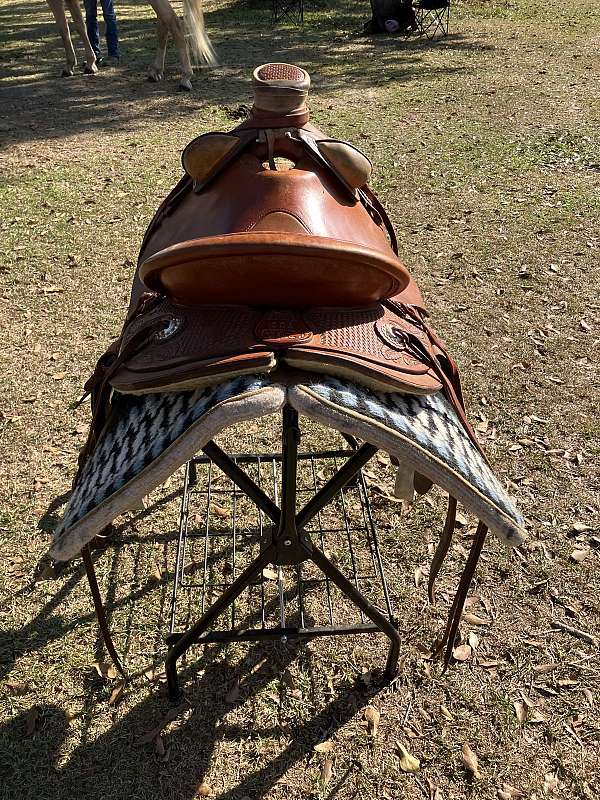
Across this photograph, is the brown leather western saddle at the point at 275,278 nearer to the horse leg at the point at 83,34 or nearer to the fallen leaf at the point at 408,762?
the fallen leaf at the point at 408,762

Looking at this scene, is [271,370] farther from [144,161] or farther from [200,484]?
[144,161]

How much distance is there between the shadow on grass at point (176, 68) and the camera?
6676 millimetres

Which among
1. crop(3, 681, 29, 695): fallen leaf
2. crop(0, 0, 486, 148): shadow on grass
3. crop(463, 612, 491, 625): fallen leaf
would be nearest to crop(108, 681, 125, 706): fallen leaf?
crop(3, 681, 29, 695): fallen leaf

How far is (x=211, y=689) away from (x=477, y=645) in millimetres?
838

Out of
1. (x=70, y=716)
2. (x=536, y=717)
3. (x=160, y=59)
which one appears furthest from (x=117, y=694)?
(x=160, y=59)

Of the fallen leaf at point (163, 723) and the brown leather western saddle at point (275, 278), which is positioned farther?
the fallen leaf at point (163, 723)

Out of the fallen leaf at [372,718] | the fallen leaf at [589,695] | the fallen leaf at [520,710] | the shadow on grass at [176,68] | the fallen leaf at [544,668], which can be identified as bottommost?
the fallen leaf at [589,695]

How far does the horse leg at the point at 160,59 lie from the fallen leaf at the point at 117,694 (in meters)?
7.08

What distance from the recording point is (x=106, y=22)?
326 inches

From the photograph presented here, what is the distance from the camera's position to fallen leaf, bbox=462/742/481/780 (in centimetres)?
174

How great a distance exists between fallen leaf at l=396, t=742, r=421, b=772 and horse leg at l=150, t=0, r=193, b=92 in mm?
6970

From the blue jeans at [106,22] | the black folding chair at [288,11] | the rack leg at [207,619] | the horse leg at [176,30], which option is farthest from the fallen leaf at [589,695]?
the black folding chair at [288,11]

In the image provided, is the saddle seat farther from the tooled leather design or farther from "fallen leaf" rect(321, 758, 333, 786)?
"fallen leaf" rect(321, 758, 333, 786)

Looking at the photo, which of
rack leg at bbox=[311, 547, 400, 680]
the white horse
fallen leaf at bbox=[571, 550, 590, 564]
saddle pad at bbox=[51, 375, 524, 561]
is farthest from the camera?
the white horse
